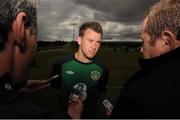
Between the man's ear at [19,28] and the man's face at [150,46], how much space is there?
117 cm

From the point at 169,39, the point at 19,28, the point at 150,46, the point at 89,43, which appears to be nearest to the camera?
the point at 19,28

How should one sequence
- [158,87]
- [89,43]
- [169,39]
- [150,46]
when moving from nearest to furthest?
[158,87]
[169,39]
[150,46]
[89,43]

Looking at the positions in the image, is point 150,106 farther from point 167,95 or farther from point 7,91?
point 7,91

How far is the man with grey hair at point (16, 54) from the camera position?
4.92ft

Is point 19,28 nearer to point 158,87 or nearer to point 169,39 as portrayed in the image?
point 158,87

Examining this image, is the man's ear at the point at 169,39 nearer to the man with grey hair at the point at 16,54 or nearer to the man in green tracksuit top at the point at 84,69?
the man with grey hair at the point at 16,54

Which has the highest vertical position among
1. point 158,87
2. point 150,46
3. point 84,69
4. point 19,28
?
point 19,28

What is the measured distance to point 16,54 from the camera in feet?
5.33

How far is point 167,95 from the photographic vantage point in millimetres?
2055

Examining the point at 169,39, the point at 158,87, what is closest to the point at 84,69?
the point at 169,39

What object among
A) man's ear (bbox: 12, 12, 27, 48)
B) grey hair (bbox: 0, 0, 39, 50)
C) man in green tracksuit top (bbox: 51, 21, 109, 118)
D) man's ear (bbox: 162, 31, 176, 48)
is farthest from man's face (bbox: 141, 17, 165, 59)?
man in green tracksuit top (bbox: 51, 21, 109, 118)


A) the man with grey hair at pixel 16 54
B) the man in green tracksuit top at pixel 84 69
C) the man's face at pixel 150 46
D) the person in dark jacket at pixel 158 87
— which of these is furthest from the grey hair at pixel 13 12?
the man in green tracksuit top at pixel 84 69

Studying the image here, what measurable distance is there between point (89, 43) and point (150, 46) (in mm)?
2967

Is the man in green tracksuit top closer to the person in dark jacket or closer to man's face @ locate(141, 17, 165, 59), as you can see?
man's face @ locate(141, 17, 165, 59)
